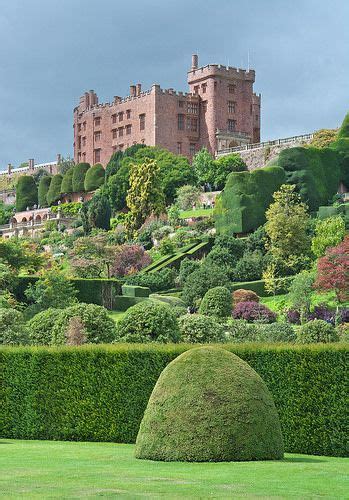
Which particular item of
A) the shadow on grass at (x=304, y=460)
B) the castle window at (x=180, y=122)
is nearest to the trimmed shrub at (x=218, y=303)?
the shadow on grass at (x=304, y=460)

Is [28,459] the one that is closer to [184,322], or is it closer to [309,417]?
[309,417]

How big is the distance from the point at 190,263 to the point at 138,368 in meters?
30.2

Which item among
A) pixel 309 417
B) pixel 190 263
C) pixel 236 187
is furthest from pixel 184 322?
pixel 236 187

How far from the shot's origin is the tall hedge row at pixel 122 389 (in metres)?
15.3

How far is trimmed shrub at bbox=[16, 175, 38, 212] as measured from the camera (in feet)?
302

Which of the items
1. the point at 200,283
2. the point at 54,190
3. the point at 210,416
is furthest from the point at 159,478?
the point at 54,190

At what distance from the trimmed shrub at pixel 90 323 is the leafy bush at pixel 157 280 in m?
20.4

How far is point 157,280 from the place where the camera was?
1842 inches

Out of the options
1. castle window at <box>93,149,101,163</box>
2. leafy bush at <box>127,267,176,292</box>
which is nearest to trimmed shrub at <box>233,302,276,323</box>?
leafy bush at <box>127,267,176,292</box>

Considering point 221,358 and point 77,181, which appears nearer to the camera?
point 221,358

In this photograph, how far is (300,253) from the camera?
46938 millimetres

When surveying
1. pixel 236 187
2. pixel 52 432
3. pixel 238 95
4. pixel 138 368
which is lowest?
pixel 52 432

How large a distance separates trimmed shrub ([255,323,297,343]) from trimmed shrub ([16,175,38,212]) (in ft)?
208

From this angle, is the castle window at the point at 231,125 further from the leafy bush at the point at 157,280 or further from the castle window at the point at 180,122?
the leafy bush at the point at 157,280
